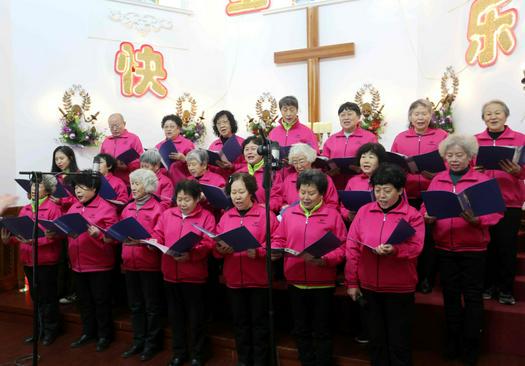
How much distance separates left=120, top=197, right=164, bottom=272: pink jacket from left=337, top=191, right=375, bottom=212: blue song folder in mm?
1336

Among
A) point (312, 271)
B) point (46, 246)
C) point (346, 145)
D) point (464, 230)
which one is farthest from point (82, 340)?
point (464, 230)

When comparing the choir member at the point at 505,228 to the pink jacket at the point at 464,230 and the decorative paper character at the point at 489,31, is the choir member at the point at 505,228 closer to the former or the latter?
the pink jacket at the point at 464,230

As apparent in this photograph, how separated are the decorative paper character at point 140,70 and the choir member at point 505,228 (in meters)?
4.99

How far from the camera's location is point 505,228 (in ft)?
9.48

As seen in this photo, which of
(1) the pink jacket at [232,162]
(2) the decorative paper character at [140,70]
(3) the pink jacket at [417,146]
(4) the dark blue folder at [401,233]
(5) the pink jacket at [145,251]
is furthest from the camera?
(2) the decorative paper character at [140,70]

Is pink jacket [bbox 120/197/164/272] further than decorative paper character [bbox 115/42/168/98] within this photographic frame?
No

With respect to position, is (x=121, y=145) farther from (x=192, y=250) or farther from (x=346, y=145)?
(x=346, y=145)

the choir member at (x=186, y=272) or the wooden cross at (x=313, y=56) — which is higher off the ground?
the wooden cross at (x=313, y=56)

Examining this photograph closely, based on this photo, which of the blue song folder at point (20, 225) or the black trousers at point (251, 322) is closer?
the black trousers at point (251, 322)

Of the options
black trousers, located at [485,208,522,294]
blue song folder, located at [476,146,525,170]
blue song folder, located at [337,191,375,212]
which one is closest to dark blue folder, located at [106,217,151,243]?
blue song folder, located at [337,191,375,212]

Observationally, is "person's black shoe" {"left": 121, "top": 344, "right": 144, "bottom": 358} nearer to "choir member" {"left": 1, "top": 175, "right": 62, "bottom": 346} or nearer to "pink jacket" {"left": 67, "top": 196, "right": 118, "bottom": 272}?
"pink jacket" {"left": 67, "top": 196, "right": 118, "bottom": 272}

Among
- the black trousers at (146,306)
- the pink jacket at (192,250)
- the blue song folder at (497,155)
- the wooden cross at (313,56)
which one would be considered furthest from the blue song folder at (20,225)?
the wooden cross at (313,56)

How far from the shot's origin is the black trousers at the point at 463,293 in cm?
257

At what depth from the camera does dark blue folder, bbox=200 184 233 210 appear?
2.92 meters
